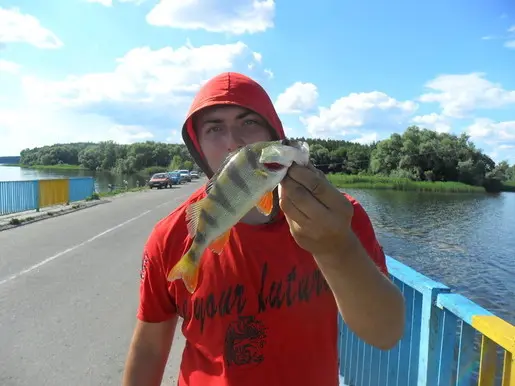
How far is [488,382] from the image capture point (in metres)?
2.19

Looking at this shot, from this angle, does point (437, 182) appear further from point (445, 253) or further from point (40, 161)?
point (40, 161)

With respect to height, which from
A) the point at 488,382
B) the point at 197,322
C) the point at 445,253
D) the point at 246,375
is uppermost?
the point at 197,322

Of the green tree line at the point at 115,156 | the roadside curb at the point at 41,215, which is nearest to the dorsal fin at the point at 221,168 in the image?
the roadside curb at the point at 41,215

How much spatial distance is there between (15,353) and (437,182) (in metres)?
79.7

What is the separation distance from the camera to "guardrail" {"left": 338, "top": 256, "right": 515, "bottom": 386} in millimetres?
2083

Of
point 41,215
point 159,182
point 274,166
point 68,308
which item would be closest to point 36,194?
point 41,215

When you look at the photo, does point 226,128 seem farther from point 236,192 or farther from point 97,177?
point 97,177

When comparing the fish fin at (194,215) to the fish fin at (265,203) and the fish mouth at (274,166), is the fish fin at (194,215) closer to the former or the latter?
the fish fin at (265,203)

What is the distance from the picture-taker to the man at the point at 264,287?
1562mm

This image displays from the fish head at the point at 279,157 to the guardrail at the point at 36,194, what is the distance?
19393 millimetres

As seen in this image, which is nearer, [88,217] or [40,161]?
[88,217]

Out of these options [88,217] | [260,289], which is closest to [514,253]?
[88,217]

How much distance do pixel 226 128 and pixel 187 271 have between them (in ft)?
2.53

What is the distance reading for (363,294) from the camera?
1625mm
